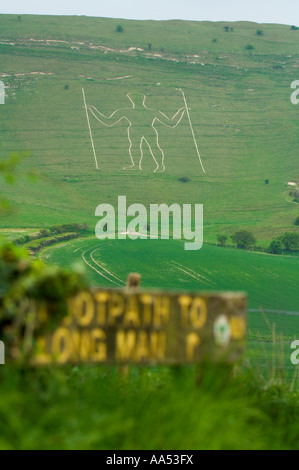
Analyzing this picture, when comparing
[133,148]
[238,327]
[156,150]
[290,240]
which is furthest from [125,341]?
[133,148]

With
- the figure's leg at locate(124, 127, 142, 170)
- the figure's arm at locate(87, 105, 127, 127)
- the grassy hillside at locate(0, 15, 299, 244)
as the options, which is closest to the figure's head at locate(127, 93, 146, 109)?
the grassy hillside at locate(0, 15, 299, 244)

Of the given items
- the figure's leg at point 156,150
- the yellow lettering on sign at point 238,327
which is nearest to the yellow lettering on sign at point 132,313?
the yellow lettering on sign at point 238,327

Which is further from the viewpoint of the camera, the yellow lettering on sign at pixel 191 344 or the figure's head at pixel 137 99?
the figure's head at pixel 137 99

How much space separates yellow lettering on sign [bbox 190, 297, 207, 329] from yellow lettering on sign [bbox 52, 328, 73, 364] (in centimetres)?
88

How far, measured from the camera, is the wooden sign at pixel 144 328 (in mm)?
5781

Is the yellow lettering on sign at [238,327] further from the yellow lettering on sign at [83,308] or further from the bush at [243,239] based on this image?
the bush at [243,239]

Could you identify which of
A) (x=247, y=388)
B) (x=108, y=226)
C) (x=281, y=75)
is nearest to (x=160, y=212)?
(x=108, y=226)

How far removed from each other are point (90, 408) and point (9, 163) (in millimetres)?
1774

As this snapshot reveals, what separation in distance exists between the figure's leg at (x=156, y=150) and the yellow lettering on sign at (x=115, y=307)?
147 metres

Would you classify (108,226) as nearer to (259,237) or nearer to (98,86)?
(259,237)

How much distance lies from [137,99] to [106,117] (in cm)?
836

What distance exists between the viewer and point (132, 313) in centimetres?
584

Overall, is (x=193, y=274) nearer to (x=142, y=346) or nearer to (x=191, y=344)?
(x=191, y=344)
